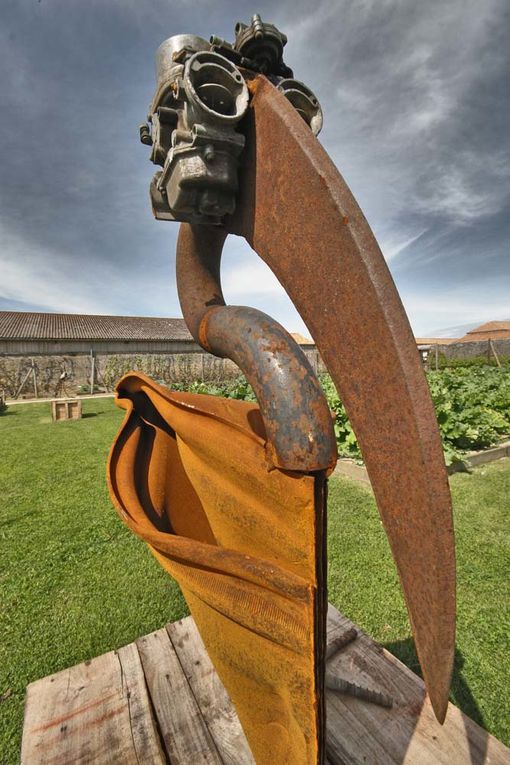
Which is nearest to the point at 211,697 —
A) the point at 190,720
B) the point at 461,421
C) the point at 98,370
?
the point at 190,720

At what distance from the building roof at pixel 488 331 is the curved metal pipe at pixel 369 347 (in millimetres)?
50088

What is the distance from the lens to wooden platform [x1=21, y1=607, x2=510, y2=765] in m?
1.50

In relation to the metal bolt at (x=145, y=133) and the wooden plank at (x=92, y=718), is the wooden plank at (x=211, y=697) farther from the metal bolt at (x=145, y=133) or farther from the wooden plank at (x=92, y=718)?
the metal bolt at (x=145, y=133)

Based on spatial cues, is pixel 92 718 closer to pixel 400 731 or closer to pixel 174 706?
pixel 174 706

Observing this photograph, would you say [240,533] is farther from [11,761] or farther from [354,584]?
[354,584]

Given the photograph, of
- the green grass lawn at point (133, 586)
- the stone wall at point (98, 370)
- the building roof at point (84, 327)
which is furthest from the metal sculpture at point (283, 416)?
the building roof at point (84, 327)

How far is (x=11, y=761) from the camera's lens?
1840 millimetres

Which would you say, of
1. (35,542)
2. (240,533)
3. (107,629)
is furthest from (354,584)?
(35,542)

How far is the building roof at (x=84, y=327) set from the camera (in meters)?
21.4

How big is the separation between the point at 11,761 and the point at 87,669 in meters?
0.48

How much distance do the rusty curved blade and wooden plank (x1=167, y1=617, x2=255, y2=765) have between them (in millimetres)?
1090

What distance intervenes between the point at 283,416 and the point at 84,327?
25.6 meters

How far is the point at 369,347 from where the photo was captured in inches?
33.0

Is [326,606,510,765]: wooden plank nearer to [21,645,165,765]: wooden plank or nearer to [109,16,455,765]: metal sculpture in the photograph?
[109,16,455,765]: metal sculpture
